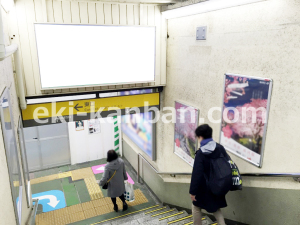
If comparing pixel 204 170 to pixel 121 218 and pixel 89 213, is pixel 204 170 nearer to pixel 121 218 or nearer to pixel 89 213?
pixel 121 218

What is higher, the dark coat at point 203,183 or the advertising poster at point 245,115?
the advertising poster at point 245,115

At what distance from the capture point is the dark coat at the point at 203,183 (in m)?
3.04

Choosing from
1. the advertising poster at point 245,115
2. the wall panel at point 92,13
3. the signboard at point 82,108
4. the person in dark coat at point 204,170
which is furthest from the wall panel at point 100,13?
the person in dark coat at point 204,170

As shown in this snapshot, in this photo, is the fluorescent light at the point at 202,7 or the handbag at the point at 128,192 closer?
the fluorescent light at the point at 202,7

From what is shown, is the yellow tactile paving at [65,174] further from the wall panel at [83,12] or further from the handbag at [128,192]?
the wall panel at [83,12]

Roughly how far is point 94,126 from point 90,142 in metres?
0.57

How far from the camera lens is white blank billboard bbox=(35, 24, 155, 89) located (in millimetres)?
4117

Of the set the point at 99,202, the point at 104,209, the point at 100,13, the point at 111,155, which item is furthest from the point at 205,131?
the point at 99,202

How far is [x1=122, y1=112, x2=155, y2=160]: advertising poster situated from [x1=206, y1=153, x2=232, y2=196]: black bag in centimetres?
304

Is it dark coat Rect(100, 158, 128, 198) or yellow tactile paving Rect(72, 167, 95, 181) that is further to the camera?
yellow tactile paving Rect(72, 167, 95, 181)

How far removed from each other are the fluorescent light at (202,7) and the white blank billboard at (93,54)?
52 centimetres

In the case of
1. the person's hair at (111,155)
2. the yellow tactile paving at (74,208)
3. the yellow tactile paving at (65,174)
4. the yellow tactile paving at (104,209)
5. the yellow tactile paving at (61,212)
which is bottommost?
the yellow tactile paving at (61,212)

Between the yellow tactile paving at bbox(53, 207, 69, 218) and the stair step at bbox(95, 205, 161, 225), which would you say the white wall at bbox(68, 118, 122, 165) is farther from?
the stair step at bbox(95, 205, 161, 225)

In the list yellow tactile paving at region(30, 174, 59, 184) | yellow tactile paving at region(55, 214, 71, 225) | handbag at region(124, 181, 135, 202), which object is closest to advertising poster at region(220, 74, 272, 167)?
handbag at region(124, 181, 135, 202)
